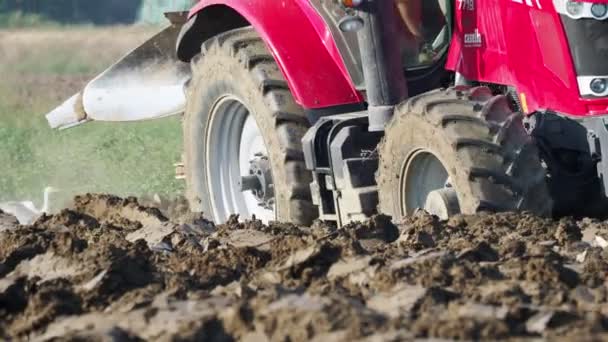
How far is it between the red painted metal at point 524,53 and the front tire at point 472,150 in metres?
0.21

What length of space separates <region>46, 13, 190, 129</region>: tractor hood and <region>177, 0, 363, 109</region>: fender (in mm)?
1922

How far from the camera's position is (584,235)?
5.31m

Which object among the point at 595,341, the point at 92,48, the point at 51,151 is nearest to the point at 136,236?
the point at 595,341

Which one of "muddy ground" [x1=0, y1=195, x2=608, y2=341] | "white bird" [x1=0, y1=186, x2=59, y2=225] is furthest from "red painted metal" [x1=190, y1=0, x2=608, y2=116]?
"white bird" [x1=0, y1=186, x2=59, y2=225]

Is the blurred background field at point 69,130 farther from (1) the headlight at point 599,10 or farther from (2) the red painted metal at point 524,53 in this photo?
(1) the headlight at point 599,10

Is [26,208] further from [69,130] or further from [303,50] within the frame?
[69,130]

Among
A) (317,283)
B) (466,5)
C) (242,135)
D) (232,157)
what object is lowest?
(317,283)

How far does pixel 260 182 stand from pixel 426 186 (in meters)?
1.42

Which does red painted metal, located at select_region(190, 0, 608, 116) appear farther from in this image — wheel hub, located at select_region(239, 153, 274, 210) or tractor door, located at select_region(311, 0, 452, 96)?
wheel hub, located at select_region(239, 153, 274, 210)

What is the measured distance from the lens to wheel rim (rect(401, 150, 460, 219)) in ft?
18.9

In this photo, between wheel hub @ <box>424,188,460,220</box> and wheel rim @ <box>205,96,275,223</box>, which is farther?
wheel rim @ <box>205,96,275,223</box>

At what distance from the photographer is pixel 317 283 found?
412cm

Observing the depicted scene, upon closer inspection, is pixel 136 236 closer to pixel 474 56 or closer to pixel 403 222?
pixel 403 222

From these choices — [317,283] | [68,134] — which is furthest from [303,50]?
[68,134]
